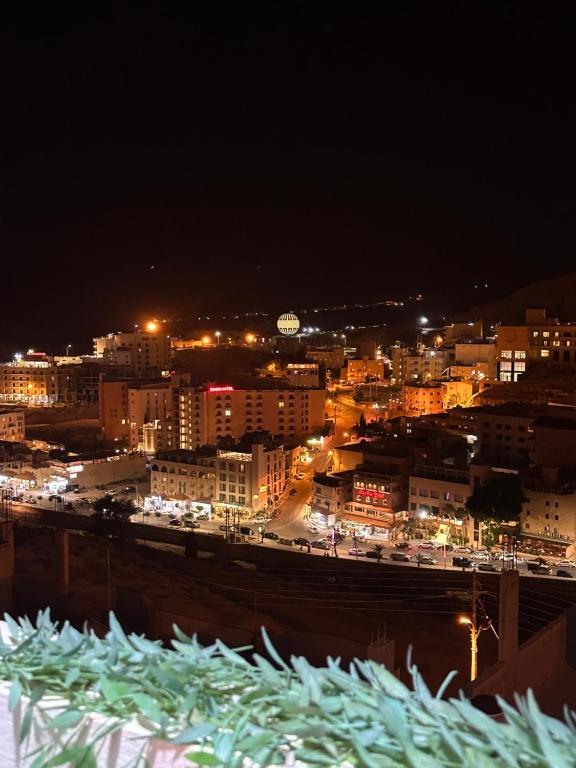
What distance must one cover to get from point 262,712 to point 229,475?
10.6 meters

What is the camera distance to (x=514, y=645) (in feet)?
15.6

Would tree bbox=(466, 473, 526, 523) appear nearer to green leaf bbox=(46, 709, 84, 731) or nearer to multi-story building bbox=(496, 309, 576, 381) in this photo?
multi-story building bbox=(496, 309, 576, 381)

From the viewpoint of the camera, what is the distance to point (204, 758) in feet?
4.31

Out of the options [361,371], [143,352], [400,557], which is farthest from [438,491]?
[143,352]

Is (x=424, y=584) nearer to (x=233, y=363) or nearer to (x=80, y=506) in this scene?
(x=80, y=506)

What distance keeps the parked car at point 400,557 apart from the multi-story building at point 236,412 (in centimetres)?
595

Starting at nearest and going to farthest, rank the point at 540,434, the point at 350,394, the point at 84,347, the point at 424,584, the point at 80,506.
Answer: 1. the point at 424,584
2. the point at 540,434
3. the point at 80,506
4. the point at 350,394
5. the point at 84,347

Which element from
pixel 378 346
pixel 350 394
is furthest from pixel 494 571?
pixel 378 346

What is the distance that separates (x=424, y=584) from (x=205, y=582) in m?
2.52

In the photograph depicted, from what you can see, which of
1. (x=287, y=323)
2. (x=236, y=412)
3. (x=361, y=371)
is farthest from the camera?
(x=287, y=323)

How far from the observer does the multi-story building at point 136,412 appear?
16.0m

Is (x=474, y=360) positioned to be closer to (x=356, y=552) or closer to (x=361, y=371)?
(x=361, y=371)

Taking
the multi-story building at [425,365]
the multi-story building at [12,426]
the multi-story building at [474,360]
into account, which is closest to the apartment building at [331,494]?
the multi-story building at [474,360]

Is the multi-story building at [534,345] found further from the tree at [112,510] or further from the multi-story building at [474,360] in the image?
the tree at [112,510]
